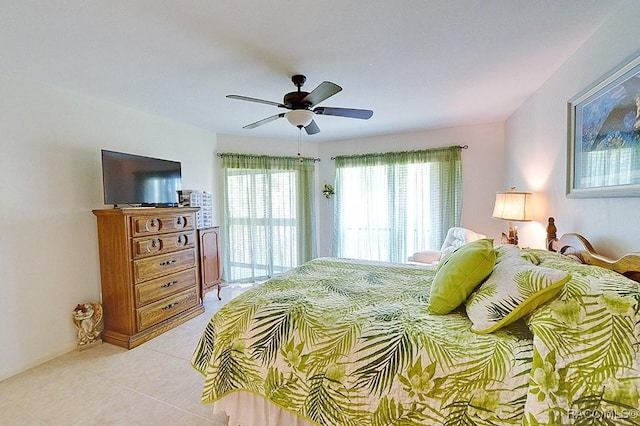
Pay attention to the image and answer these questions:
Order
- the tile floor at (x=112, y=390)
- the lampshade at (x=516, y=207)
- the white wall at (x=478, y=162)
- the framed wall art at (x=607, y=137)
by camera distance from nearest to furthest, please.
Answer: the framed wall art at (x=607, y=137)
the tile floor at (x=112, y=390)
the lampshade at (x=516, y=207)
the white wall at (x=478, y=162)

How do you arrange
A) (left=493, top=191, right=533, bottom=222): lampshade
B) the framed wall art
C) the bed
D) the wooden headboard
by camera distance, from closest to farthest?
the bed → the wooden headboard → the framed wall art → (left=493, top=191, right=533, bottom=222): lampshade

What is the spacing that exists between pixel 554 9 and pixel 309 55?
150 centimetres

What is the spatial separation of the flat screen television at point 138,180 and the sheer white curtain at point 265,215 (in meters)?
1.13

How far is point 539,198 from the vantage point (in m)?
2.63

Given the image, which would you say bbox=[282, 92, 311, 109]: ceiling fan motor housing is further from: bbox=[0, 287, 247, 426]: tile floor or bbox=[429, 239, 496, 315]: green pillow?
bbox=[0, 287, 247, 426]: tile floor

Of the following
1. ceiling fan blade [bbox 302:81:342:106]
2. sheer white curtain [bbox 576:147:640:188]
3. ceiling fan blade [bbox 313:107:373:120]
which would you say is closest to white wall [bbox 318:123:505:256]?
sheer white curtain [bbox 576:147:640:188]

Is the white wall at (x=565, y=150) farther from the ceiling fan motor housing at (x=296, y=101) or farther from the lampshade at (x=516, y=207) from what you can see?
the ceiling fan motor housing at (x=296, y=101)

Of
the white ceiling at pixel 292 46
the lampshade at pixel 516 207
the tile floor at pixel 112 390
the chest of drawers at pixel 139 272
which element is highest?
the white ceiling at pixel 292 46

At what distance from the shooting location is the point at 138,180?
9.71ft

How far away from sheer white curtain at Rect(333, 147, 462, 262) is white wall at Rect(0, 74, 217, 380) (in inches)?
130

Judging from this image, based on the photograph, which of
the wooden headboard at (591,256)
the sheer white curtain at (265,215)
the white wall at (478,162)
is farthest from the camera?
the sheer white curtain at (265,215)

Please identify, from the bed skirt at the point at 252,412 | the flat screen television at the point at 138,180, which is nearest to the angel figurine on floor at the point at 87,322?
the flat screen television at the point at 138,180

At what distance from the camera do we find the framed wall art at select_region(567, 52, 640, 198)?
1.43m

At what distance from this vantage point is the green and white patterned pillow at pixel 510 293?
1.14 meters
